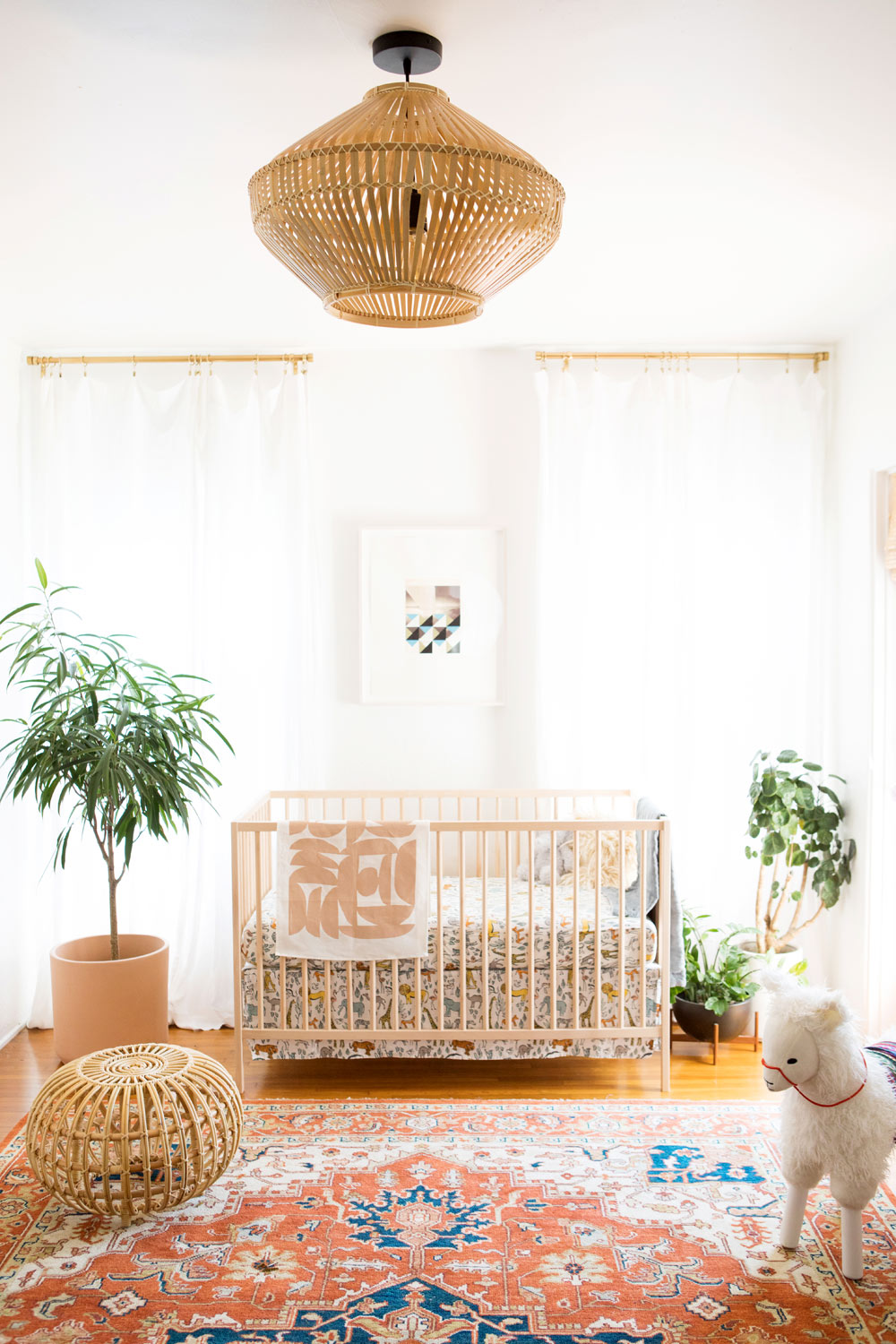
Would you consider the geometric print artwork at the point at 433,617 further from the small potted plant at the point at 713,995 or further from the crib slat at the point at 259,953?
the small potted plant at the point at 713,995

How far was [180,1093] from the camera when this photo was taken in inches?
100.0

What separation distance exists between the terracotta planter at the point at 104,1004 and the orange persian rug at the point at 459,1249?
0.40 m

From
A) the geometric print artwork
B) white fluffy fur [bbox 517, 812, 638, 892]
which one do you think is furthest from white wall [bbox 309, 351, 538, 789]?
white fluffy fur [bbox 517, 812, 638, 892]

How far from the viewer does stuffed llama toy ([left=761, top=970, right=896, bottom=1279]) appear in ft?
7.45

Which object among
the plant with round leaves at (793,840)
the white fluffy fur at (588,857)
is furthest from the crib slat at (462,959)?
the plant with round leaves at (793,840)

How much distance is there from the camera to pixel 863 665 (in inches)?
145

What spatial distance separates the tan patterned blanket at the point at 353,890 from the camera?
327 centimetres

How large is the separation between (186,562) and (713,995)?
8.29 ft

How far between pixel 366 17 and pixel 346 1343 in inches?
99.3

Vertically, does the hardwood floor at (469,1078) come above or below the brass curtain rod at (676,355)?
below

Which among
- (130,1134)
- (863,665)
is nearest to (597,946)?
(863,665)

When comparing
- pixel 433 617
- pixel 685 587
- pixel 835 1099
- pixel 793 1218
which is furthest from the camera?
pixel 433 617

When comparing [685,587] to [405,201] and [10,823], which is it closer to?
[405,201]

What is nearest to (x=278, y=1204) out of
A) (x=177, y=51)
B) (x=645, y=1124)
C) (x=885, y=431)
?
(x=645, y=1124)
